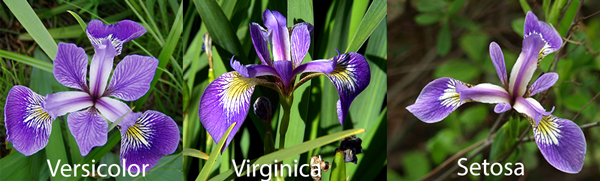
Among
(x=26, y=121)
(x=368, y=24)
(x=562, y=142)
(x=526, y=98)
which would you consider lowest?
(x=562, y=142)

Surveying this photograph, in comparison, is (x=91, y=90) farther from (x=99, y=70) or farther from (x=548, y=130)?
(x=548, y=130)

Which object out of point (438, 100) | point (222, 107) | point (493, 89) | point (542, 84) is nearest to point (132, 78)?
point (222, 107)

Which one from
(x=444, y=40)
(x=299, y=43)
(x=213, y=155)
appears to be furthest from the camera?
(x=444, y=40)

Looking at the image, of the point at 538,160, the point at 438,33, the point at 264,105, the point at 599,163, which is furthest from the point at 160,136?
the point at 599,163

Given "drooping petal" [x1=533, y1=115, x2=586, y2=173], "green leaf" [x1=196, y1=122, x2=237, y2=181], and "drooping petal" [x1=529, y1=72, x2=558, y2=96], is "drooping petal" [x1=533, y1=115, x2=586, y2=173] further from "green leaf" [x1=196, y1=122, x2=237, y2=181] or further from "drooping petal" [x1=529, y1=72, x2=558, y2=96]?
"green leaf" [x1=196, y1=122, x2=237, y2=181]

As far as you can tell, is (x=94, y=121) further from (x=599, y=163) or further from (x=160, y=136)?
(x=599, y=163)

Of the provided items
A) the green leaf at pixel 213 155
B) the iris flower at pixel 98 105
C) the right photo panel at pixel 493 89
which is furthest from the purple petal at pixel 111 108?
the right photo panel at pixel 493 89

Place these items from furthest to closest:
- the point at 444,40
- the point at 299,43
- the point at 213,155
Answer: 1. the point at 444,40
2. the point at 299,43
3. the point at 213,155

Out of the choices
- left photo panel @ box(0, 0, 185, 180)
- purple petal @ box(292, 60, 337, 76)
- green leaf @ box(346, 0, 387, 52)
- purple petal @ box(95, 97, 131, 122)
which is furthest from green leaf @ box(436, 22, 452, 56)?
purple petal @ box(95, 97, 131, 122)

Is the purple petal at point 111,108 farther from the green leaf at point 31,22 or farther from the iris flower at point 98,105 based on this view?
the green leaf at point 31,22
